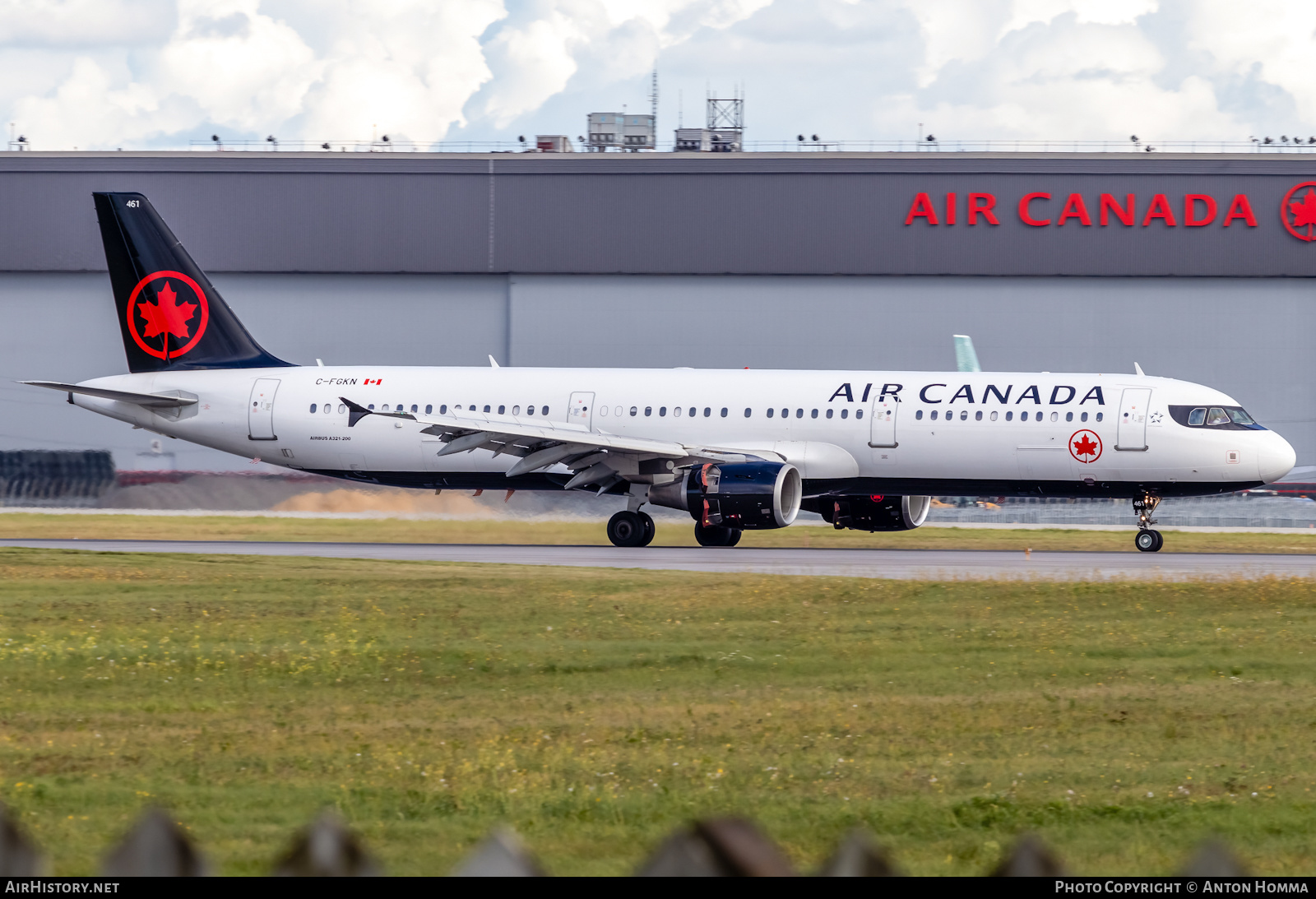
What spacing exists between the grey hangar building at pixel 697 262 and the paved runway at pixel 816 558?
18.5 m

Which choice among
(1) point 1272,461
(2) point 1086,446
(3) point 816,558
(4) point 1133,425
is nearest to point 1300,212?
(1) point 1272,461

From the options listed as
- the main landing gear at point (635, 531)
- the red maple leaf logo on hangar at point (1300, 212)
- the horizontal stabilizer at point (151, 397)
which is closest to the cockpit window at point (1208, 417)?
the main landing gear at point (635, 531)

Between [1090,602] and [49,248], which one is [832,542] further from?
[49,248]

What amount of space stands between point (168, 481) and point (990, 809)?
40707mm

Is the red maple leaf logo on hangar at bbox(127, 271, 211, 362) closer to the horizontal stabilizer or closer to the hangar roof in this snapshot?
the horizontal stabilizer

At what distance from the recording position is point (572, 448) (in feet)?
105

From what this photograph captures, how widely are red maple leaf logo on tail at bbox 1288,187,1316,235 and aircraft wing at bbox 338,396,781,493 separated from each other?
28035 mm

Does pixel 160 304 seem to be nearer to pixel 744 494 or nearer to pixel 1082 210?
pixel 744 494

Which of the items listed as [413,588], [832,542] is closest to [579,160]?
[832,542]

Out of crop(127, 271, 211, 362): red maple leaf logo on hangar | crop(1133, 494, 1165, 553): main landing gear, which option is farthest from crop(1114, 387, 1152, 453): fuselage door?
crop(127, 271, 211, 362): red maple leaf logo on hangar

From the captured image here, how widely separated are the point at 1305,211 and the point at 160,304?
37.3 meters

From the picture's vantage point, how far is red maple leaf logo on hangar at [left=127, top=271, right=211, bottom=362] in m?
37.1

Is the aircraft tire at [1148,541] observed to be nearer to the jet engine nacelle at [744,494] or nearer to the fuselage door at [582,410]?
the jet engine nacelle at [744,494]

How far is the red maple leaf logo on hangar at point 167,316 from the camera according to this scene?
3712 centimetres
